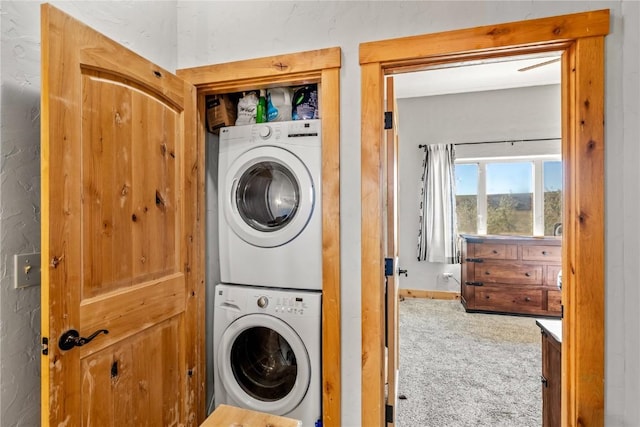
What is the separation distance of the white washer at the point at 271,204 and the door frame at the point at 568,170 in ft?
1.01

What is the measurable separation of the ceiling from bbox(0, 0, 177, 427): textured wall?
10.7 ft

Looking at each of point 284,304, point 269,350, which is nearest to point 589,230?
point 284,304

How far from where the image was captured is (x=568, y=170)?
135 cm

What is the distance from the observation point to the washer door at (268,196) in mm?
1712

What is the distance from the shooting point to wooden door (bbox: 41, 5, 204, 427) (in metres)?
1.06

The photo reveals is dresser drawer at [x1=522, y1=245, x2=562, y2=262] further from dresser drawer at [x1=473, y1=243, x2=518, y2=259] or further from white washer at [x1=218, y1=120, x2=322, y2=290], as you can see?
white washer at [x1=218, y1=120, x2=322, y2=290]

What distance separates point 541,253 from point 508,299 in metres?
0.65

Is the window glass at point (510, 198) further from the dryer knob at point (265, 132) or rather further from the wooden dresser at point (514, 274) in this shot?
the dryer knob at point (265, 132)

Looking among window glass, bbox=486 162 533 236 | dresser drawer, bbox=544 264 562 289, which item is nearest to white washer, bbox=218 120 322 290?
dresser drawer, bbox=544 264 562 289

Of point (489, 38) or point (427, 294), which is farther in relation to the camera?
point (427, 294)

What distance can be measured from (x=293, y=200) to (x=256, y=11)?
1.00 m

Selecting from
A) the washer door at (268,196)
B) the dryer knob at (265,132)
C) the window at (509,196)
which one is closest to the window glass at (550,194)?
the window at (509,196)

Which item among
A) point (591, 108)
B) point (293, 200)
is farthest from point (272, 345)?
point (591, 108)

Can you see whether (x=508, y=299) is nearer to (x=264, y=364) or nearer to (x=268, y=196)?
(x=264, y=364)
